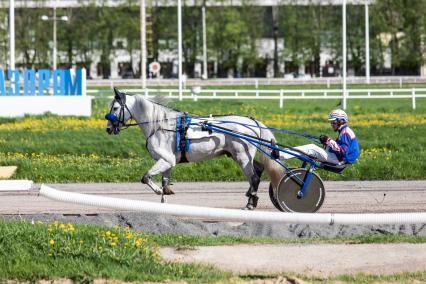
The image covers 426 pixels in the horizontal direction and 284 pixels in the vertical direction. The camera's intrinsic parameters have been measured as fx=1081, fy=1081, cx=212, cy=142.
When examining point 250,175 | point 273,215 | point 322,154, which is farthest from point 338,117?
point 273,215

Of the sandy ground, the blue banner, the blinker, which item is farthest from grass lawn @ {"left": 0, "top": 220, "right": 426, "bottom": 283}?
the blue banner

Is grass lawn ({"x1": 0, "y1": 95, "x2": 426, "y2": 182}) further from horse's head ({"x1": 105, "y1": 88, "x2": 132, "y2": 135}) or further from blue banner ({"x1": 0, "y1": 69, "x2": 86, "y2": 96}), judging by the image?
horse's head ({"x1": 105, "y1": 88, "x2": 132, "y2": 135})

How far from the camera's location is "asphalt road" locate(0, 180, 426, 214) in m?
16.0

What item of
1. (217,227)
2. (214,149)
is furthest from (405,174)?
(217,227)

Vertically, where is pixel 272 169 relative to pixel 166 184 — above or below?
above

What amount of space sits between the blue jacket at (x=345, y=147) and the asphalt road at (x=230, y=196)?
1.06 m

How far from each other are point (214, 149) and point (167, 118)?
817 millimetres

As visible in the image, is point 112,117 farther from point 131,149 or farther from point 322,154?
point 131,149

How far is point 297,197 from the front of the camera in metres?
15.0

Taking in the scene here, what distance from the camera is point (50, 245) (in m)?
10.9

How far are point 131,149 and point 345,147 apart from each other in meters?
11.0

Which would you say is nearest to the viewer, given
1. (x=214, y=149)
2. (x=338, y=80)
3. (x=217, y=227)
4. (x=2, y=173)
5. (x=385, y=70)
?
(x=217, y=227)

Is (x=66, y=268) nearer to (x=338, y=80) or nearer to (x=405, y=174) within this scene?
(x=405, y=174)

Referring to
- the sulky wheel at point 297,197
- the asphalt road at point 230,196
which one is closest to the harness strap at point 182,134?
the asphalt road at point 230,196
